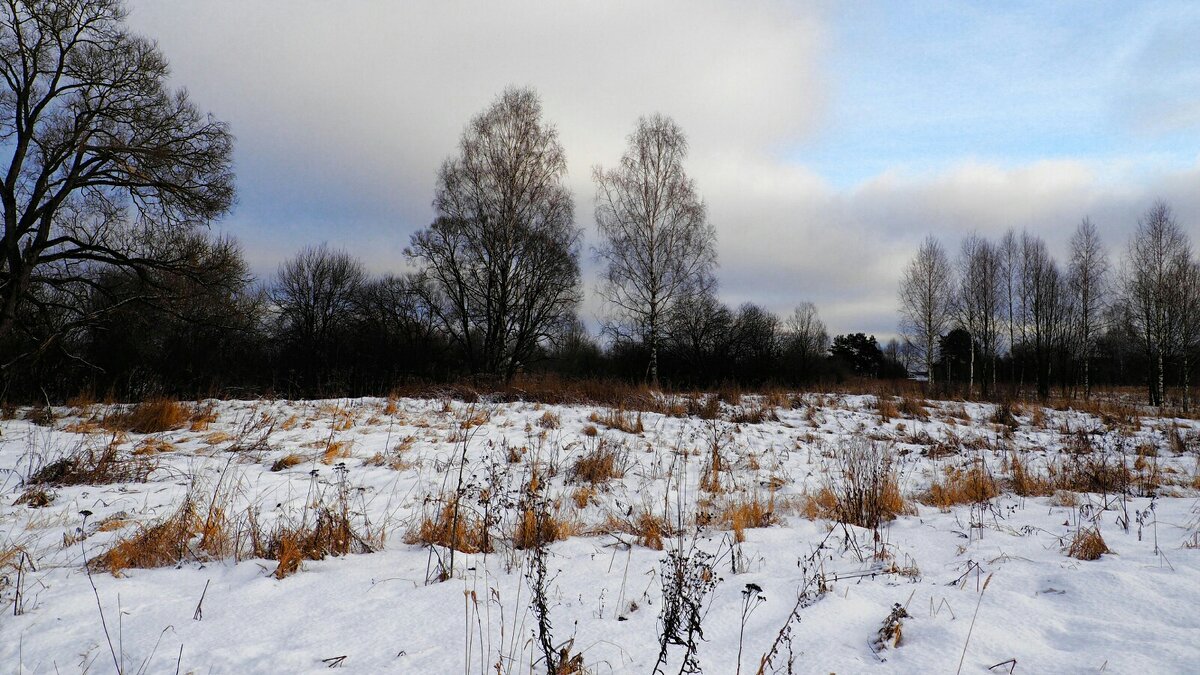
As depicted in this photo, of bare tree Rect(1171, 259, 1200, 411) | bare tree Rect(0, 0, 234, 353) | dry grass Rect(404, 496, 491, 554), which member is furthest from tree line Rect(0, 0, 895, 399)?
bare tree Rect(1171, 259, 1200, 411)

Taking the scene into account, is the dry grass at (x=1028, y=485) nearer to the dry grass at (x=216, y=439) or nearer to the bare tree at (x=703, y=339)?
the dry grass at (x=216, y=439)

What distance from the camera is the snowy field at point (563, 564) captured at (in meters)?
1.97

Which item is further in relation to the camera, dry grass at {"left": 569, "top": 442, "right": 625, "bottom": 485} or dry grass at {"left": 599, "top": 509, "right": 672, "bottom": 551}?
dry grass at {"left": 569, "top": 442, "right": 625, "bottom": 485}

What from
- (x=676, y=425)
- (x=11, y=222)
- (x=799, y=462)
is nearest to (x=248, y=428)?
(x=676, y=425)

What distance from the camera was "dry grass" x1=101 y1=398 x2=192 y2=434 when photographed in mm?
6567

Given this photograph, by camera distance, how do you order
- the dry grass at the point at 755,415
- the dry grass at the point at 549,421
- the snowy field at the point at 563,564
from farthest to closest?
the dry grass at the point at 755,415 < the dry grass at the point at 549,421 < the snowy field at the point at 563,564

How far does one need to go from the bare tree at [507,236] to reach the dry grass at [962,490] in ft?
44.2

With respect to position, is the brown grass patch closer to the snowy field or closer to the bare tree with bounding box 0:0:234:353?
the snowy field

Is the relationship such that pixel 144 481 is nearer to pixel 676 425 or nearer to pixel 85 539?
pixel 85 539

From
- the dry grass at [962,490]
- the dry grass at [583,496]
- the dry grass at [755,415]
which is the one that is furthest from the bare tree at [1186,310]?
the dry grass at [583,496]

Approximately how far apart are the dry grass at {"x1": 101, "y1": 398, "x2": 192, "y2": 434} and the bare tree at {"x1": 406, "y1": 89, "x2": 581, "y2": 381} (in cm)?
1044

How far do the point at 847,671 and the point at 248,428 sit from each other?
7.39m

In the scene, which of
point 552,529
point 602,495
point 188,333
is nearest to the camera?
point 552,529

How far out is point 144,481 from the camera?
4406 mm
